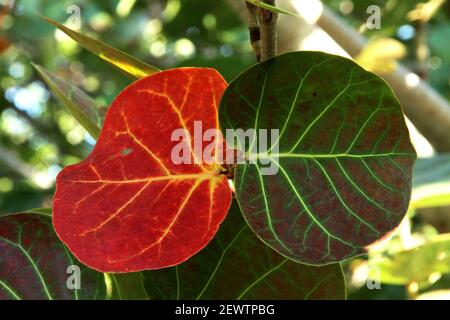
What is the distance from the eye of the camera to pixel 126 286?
610 mm

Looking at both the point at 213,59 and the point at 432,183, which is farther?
the point at 213,59

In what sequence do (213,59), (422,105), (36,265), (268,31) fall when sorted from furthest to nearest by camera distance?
(213,59) → (422,105) → (36,265) → (268,31)

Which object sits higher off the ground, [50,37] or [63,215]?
[50,37]

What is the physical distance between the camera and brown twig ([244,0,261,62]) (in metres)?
0.50

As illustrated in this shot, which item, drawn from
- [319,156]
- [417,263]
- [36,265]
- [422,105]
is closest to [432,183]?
[417,263]

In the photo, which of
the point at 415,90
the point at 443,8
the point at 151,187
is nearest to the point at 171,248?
the point at 151,187

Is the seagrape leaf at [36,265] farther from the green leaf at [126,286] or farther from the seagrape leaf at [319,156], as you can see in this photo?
the seagrape leaf at [319,156]

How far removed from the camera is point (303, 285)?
0.58 metres

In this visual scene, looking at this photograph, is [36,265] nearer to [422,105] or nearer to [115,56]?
[115,56]

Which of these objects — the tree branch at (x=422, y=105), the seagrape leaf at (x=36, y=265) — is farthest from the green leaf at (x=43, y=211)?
the tree branch at (x=422, y=105)

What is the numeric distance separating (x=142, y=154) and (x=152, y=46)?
184 cm

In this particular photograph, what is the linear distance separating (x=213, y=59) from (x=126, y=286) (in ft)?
2.91
